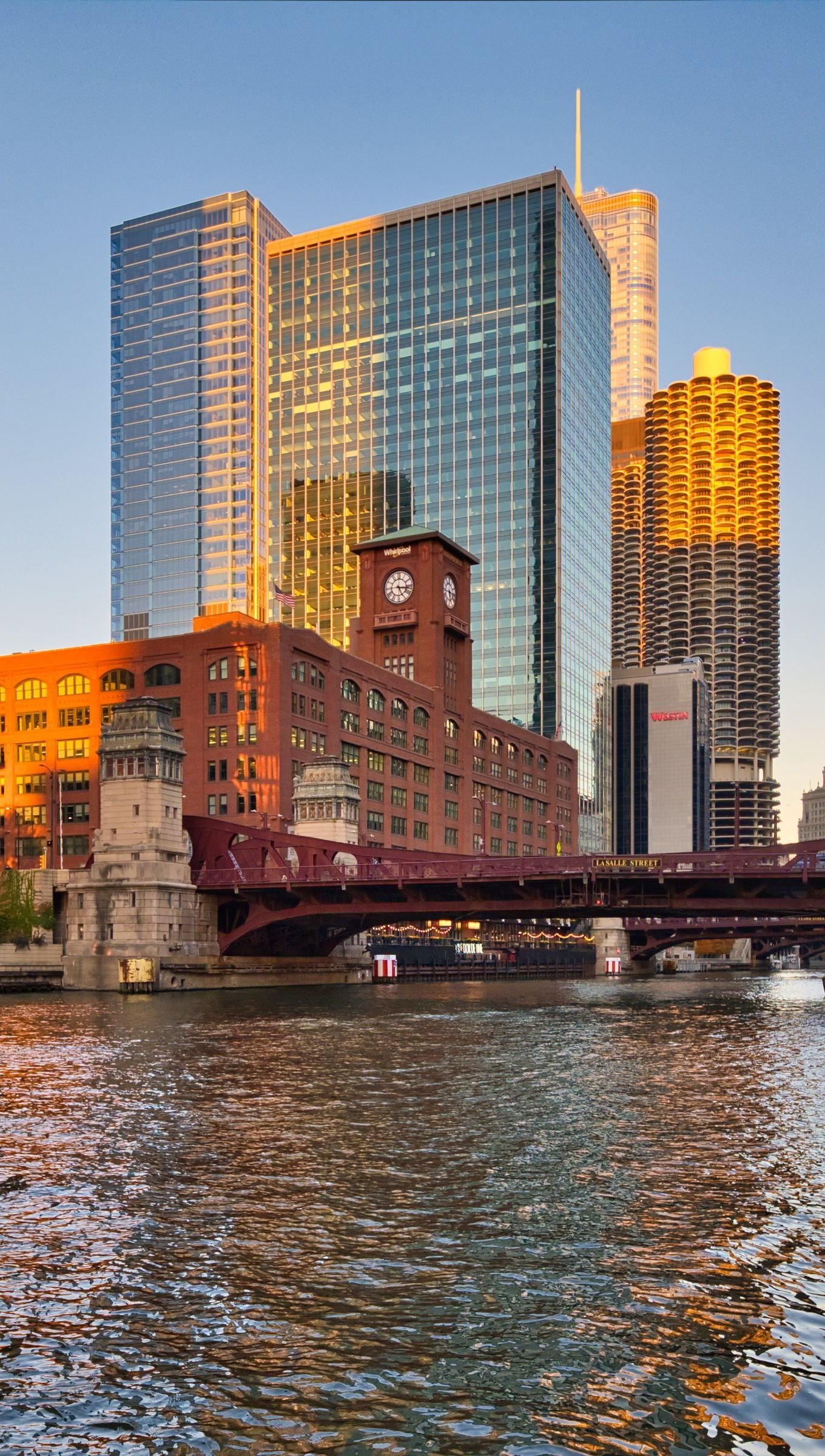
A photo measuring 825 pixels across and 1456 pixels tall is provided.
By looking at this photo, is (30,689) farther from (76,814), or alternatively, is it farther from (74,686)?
(76,814)

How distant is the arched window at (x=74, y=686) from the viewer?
483ft

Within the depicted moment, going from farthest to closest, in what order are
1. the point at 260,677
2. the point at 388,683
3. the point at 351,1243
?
the point at 388,683 → the point at 260,677 → the point at 351,1243

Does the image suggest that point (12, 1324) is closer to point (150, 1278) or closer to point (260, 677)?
point (150, 1278)

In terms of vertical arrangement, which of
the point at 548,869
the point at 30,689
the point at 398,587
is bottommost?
the point at 548,869

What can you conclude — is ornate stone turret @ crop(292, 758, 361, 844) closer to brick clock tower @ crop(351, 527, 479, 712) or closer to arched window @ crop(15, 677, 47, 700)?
arched window @ crop(15, 677, 47, 700)

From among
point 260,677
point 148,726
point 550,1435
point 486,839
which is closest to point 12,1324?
point 550,1435

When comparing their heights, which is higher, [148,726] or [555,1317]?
[148,726]

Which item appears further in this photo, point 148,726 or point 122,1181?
point 148,726

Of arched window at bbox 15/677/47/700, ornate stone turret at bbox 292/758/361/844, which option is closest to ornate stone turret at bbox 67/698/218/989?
ornate stone turret at bbox 292/758/361/844

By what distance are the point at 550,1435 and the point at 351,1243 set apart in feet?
25.7

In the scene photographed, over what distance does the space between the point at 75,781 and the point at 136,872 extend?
53780 millimetres

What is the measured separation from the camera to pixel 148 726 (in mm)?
97750

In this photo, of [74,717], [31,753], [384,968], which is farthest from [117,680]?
[384,968]

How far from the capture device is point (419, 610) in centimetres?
18300
